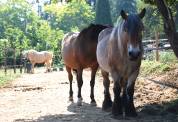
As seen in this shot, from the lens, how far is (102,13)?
193 ft

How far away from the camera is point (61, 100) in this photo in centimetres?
1017

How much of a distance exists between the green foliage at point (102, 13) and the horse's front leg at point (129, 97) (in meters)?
50.6

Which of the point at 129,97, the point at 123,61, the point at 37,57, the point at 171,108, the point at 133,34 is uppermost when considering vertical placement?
the point at 133,34

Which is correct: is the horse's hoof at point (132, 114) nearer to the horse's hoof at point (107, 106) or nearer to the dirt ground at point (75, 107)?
the dirt ground at point (75, 107)

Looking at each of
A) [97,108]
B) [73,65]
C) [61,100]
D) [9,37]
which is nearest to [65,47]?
[73,65]

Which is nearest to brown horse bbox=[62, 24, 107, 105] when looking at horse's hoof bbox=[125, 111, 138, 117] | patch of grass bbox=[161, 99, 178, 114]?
horse's hoof bbox=[125, 111, 138, 117]

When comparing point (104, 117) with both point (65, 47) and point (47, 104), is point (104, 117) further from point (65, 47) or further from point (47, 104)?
point (65, 47)

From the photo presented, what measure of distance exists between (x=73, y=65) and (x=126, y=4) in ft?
213

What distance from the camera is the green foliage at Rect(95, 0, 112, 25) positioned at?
58312 mm

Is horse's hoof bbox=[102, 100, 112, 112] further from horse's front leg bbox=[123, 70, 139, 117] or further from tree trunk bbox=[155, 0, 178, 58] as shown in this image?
tree trunk bbox=[155, 0, 178, 58]

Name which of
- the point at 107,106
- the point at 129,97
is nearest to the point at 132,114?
the point at 129,97

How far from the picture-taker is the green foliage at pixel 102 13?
5831 cm

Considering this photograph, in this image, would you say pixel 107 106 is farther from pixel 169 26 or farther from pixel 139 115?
pixel 169 26

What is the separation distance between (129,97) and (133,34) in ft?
4.71
